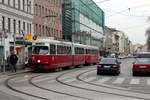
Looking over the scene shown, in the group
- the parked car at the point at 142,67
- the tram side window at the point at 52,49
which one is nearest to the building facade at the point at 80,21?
the tram side window at the point at 52,49

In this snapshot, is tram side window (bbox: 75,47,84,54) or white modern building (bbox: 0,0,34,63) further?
white modern building (bbox: 0,0,34,63)

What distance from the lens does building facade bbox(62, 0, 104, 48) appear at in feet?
279

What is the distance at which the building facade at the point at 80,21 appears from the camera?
84.9 metres

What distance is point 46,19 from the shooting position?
68.5m

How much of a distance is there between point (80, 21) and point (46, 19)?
80.7 ft

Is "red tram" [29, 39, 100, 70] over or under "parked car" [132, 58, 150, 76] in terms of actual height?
over

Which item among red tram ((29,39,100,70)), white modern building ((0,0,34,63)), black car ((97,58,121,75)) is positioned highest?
white modern building ((0,0,34,63))

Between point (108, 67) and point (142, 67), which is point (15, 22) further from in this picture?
point (142, 67)

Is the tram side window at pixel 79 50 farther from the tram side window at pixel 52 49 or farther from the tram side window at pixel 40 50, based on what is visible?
the tram side window at pixel 40 50

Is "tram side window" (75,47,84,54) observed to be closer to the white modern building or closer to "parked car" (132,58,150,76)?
the white modern building

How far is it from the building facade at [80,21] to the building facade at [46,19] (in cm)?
389

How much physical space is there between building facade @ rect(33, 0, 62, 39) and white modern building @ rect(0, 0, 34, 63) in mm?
3343

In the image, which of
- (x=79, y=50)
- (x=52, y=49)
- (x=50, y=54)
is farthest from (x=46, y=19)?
(x=50, y=54)

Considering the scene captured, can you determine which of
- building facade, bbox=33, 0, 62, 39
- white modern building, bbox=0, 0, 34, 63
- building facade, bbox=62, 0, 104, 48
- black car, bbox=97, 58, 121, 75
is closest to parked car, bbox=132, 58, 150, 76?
black car, bbox=97, 58, 121, 75
